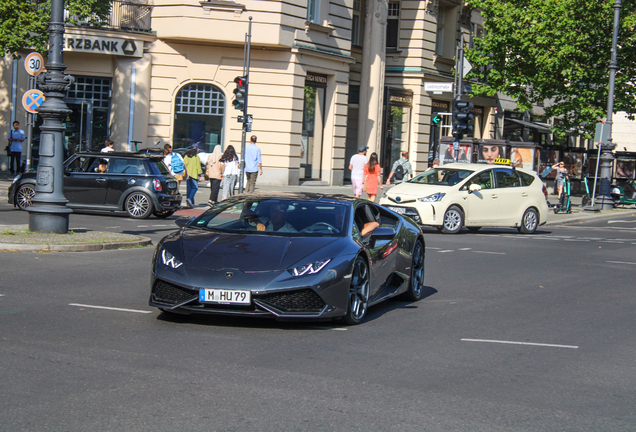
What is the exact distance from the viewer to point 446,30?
39094mm

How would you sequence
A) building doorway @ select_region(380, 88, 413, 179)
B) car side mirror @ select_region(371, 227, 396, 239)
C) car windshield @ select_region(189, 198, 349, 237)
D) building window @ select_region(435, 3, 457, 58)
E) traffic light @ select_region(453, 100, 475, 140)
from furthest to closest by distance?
1. building window @ select_region(435, 3, 457, 58)
2. building doorway @ select_region(380, 88, 413, 179)
3. traffic light @ select_region(453, 100, 475, 140)
4. car side mirror @ select_region(371, 227, 396, 239)
5. car windshield @ select_region(189, 198, 349, 237)

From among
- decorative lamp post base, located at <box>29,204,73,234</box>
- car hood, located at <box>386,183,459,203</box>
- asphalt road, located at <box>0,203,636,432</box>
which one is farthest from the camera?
car hood, located at <box>386,183,459,203</box>

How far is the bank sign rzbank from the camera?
28266mm

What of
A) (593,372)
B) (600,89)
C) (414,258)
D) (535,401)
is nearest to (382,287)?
(414,258)

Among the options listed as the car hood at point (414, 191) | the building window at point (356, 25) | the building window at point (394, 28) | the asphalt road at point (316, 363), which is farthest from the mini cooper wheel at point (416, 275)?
the building window at point (394, 28)

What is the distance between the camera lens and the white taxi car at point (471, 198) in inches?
724

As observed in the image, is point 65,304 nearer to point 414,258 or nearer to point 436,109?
point 414,258

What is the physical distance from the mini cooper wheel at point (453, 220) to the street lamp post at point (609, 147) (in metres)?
14.1

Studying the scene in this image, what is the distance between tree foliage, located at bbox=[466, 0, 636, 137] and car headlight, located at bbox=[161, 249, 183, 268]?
93.6 feet

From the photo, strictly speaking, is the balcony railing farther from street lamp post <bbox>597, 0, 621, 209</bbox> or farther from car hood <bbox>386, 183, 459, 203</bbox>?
street lamp post <bbox>597, 0, 621, 209</bbox>

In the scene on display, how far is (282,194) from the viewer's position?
28.7ft

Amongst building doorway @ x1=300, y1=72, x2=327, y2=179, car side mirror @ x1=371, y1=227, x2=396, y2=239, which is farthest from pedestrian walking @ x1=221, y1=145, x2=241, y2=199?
car side mirror @ x1=371, y1=227, x2=396, y2=239

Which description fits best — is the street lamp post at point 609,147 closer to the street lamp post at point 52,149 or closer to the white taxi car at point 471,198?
the white taxi car at point 471,198

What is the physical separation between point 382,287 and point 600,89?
92.5 feet
